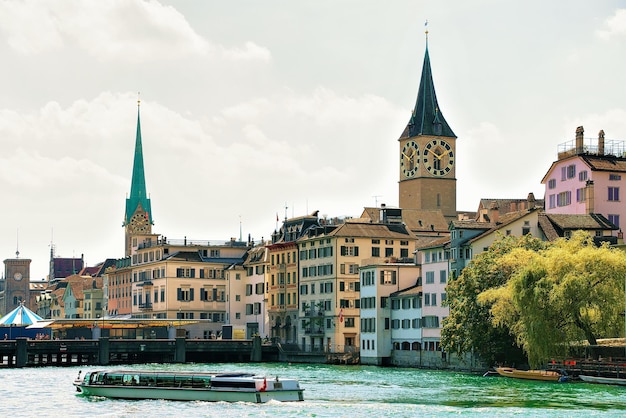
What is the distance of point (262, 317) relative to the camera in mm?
184000

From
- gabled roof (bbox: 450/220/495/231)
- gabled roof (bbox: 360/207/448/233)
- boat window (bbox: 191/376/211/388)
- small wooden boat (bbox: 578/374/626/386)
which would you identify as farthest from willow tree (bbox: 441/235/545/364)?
gabled roof (bbox: 360/207/448/233)

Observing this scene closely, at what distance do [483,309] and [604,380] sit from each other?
62.0 feet

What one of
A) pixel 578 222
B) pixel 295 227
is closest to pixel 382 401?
pixel 578 222

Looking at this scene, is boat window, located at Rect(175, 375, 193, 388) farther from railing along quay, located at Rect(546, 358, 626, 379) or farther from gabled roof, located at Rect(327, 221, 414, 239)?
gabled roof, located at Rect(327, 221, 414, 239)

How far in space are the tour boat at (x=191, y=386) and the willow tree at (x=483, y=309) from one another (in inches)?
1159

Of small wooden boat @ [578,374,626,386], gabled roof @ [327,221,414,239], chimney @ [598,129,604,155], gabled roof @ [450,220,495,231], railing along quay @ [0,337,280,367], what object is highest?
chimney @ [598,129,604,155]

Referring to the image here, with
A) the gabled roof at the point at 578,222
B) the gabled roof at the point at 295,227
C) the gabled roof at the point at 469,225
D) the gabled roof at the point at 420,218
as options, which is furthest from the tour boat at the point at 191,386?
the gabled roof at the point at 420,218

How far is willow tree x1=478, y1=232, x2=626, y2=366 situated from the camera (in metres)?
102

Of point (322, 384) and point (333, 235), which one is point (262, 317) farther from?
point (322, 384)

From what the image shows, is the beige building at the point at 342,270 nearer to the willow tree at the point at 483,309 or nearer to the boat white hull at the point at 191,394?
the willow tree at the point at 483,309

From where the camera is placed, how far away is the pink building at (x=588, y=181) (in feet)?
458

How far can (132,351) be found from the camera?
155 metres

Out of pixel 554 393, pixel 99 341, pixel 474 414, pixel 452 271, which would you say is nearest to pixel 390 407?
pixel 474 414

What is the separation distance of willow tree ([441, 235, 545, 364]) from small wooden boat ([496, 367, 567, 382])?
390 centimetres
